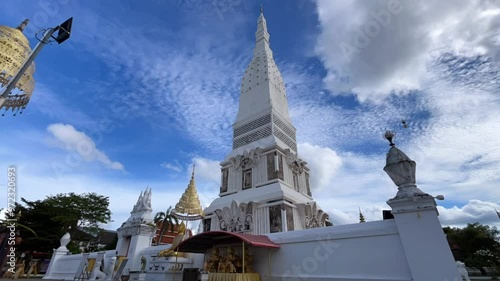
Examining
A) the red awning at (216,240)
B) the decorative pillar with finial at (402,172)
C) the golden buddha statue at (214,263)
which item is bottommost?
the golden buddha statue at (214,263)

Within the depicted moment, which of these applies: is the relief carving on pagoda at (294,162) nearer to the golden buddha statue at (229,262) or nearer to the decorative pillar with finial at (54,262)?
the golden buddha statue at (229,262)

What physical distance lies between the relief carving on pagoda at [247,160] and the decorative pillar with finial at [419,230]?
12702mm

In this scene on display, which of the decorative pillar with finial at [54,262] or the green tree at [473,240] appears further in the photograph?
the green tree at [473,240]

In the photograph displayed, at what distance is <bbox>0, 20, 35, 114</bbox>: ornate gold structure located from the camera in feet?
37.8

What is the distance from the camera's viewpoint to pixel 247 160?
20.0 meters

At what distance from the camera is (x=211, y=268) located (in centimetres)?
978

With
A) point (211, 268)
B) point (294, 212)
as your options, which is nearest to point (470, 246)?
point (294, 212)

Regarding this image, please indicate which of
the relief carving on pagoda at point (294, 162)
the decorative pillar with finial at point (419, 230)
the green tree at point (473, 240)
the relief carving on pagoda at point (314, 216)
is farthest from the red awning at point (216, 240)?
the green tree at point (473, 240)

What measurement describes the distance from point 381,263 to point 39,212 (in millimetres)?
36142

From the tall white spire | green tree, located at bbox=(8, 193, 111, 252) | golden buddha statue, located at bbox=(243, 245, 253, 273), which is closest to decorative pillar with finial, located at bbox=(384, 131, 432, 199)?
golden buddha statue, located at bbox=(243, 245, 253, 273)

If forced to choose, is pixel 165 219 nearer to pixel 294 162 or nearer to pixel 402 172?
pixel 294 162

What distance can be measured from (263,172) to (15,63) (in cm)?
1524

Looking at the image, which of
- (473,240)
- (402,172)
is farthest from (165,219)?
(473,240)

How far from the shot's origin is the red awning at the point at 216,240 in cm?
866
